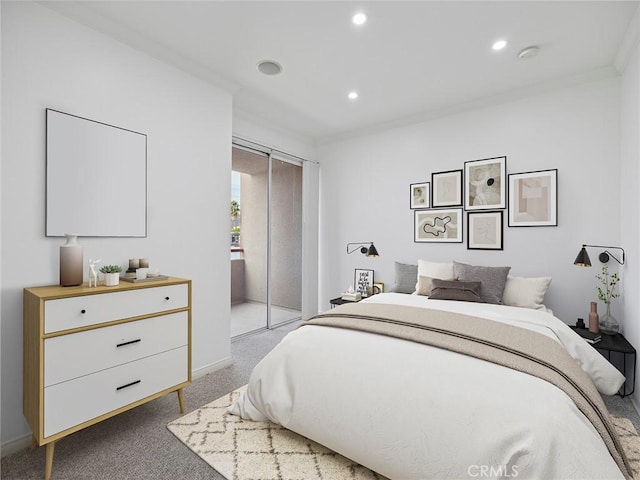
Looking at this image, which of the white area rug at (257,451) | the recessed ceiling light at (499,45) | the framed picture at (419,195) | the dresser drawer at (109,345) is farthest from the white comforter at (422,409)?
the recessed ceiling light at (499,45)

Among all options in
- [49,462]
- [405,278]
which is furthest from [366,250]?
[49,462]

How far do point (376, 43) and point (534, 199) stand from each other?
2136mm

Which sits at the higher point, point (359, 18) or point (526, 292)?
point (359, 18)

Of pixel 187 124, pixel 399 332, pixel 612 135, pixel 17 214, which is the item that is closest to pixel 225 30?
pixel 187 124

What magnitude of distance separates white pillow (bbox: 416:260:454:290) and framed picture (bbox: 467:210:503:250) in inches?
15.4

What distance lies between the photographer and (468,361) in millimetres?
1613

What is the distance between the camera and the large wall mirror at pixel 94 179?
2033 millimetres

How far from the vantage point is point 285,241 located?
4.53m

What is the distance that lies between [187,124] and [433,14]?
2.06 meters

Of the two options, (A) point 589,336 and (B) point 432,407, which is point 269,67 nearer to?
(B) point 432,407

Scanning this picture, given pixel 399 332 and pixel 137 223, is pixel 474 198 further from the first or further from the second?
pixel 137 223

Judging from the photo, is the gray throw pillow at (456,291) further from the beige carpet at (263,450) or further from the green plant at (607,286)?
the beige carpet at (263,450)

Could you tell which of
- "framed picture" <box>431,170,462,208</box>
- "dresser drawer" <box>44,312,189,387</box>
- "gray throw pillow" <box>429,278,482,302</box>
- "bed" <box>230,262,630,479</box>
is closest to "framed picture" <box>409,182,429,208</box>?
"framed picture" <box>431,170,462,208</box>

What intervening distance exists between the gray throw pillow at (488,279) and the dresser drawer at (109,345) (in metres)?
2.53
